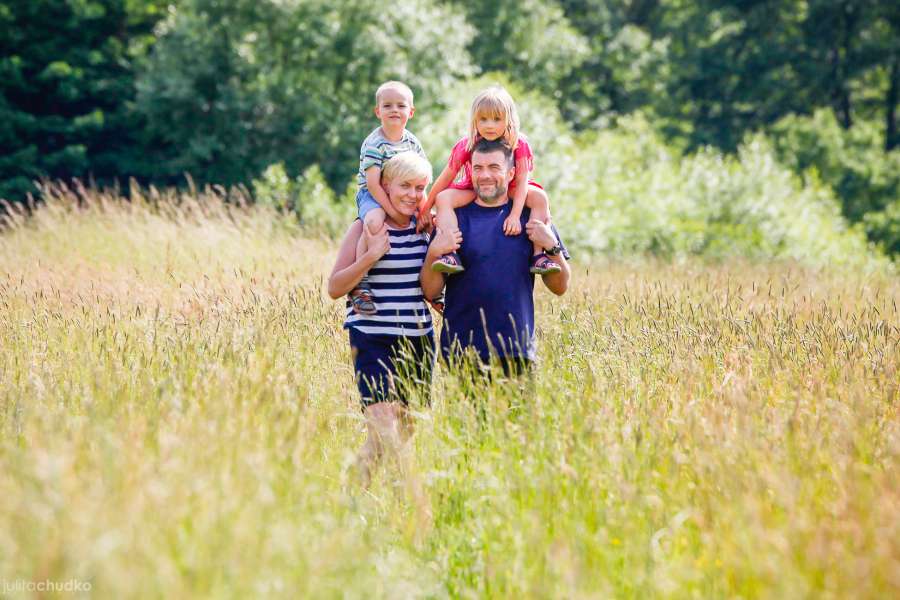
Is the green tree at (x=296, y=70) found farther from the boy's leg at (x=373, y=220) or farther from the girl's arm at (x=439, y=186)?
the boy's leg at (x=373, y=220)

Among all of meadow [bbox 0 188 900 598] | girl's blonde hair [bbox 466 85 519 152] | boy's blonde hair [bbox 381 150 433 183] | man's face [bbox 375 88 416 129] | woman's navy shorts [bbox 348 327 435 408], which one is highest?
man's face [bbox 375 88 416 129]

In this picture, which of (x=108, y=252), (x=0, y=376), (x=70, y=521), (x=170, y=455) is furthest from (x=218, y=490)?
(x=108, y=252)

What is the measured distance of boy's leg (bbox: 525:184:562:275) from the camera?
407 cm

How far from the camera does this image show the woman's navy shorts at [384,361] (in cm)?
411

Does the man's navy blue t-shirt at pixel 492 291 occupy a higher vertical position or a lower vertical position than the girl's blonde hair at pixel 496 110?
lower

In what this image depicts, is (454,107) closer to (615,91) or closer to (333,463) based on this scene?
(333,463)

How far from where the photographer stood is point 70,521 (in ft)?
7.64

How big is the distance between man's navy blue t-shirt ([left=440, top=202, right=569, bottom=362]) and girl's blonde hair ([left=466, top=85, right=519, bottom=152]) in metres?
0.39

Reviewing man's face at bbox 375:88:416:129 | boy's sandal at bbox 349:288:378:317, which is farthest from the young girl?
man's face at bbox 375:88:416:129

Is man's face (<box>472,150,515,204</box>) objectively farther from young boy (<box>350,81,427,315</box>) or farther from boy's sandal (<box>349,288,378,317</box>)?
boy's sandal (<box>349,288,378,317</box>)

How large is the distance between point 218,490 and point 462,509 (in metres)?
1.24

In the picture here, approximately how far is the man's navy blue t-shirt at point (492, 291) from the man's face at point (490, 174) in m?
0.12

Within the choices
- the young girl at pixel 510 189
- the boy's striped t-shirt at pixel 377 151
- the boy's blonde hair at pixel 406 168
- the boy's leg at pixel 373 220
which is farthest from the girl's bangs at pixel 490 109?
the boy's striped t-shirt at pixel 377 151

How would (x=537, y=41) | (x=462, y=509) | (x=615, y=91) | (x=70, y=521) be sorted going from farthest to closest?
(x=615, y=91) < (x=537, y=41) < (x=462, y=509) < (x=70, y=521)
